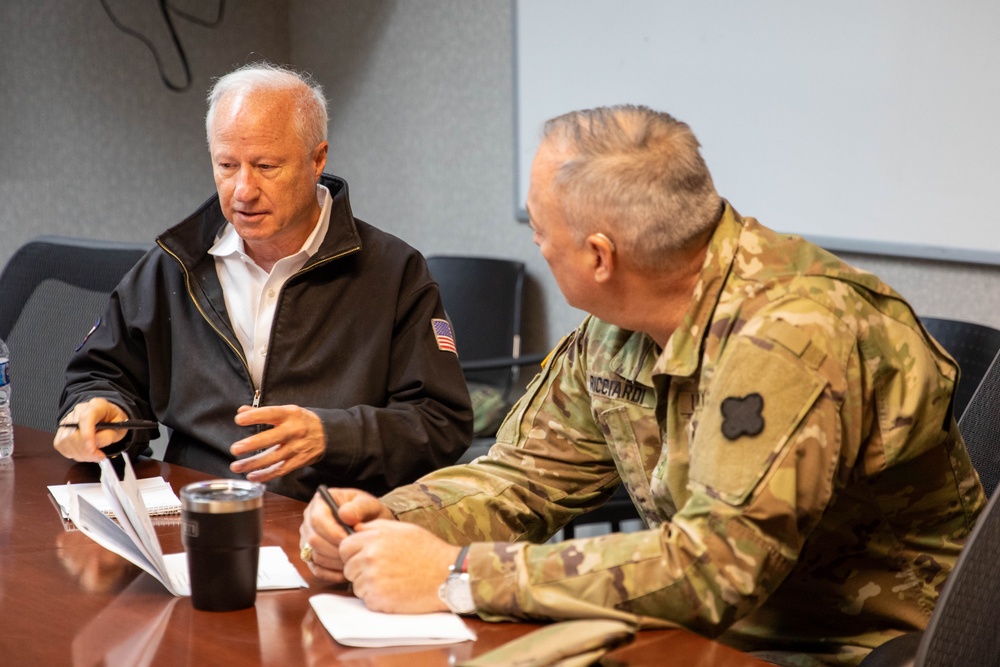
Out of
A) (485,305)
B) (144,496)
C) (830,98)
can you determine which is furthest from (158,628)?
(485,305)

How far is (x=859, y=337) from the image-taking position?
47.8 inches

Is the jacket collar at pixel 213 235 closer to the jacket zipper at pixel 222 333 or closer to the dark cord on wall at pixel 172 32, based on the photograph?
the jacket zipper at pixel 222 333

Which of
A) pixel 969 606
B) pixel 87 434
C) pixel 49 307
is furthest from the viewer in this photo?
pixel 49 307

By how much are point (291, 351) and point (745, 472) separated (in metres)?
1.03

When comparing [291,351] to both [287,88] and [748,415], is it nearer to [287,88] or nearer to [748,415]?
[287,88]

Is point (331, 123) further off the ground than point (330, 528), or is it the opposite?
point (331, 123)

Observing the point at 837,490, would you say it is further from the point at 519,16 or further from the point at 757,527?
the point at 519,16

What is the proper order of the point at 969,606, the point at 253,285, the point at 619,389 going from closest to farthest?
the point at 969,606
the point at 619,389
the point at 253,285

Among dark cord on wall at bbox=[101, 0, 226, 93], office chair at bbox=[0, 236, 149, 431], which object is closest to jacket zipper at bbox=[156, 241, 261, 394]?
office chair at bbox=[0, 236, 149, 431]

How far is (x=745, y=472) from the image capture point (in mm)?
1101

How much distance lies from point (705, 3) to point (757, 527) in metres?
2.37

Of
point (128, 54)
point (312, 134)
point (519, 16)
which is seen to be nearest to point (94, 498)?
point (312, 134)

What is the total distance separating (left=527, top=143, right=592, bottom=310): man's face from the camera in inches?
49.9

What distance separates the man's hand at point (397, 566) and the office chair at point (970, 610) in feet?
1.51
